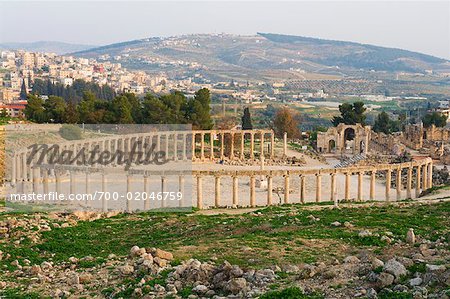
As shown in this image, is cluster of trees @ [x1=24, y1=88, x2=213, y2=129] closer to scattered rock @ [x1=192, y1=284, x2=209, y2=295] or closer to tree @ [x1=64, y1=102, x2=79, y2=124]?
tree @ [x1=64, y1=102, x2=79, y2=124]

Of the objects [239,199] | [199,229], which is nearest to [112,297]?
[199,229]

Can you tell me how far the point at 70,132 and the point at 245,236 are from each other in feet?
107

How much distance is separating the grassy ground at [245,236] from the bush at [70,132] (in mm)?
23055

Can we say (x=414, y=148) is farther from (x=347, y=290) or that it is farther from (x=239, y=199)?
(x=347, y=290)

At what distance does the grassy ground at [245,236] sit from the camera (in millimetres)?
18950

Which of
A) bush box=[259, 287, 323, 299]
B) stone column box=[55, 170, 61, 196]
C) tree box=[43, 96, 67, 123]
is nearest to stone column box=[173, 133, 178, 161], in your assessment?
tree box=[43, 96, 67, 123]

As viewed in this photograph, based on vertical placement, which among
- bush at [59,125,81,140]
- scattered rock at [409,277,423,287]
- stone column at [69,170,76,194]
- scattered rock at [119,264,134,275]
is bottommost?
stone column at [69,170,76,194]

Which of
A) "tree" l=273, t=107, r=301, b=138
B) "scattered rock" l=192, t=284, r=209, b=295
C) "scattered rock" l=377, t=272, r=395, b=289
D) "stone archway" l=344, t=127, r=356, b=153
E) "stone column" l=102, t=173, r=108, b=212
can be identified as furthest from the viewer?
"tree" l=273, t=107, r=301, b=138

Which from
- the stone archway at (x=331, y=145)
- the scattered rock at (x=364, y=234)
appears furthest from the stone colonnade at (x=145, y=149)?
the scattered rock at (x=364, y=234)

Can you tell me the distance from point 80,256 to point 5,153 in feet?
80.6

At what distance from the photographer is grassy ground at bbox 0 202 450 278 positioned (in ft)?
62.2

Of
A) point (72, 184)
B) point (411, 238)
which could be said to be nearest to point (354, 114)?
point (72, 184)

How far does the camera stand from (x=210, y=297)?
48.2 feet

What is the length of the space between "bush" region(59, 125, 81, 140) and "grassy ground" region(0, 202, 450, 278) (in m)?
23.1
